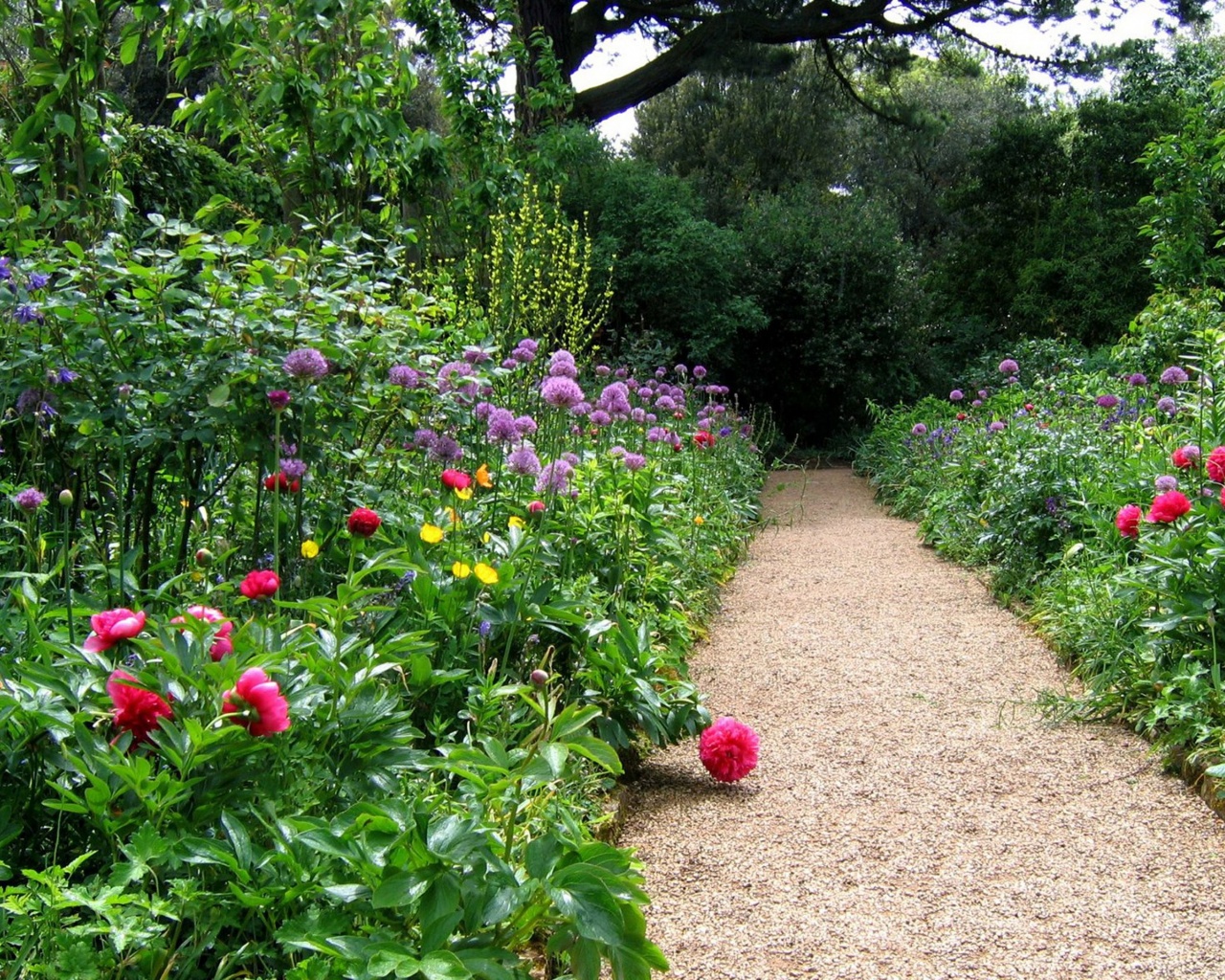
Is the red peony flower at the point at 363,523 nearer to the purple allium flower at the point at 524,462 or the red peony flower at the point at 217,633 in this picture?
the red peony flower at the point at 217,633

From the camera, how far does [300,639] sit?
5.59 ft

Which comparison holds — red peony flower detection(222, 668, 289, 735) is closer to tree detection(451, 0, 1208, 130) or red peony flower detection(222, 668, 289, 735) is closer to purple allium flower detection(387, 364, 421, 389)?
purple allium flower detection(387, 364, 421, 389)

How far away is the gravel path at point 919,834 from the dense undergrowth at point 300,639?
0.30 m

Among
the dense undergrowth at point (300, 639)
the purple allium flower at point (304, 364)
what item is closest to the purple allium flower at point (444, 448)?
the dense undergrowth at point (300, 639)

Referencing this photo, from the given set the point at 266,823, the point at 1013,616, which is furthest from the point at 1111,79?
the point at 266,823

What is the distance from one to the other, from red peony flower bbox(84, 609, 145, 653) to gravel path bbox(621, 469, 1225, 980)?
1155 millimetres

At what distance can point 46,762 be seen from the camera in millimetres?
1448

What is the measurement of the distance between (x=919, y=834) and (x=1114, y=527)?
195 centimetres

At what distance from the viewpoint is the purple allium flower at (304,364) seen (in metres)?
2.05

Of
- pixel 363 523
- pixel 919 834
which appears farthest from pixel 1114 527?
pixel 363 523

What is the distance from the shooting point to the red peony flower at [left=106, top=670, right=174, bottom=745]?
54.9 inches

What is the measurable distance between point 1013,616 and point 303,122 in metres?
3.63

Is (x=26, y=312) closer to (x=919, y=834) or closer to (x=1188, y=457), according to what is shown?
(x=919, y=834)

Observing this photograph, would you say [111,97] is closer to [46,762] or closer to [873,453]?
[46,762]
